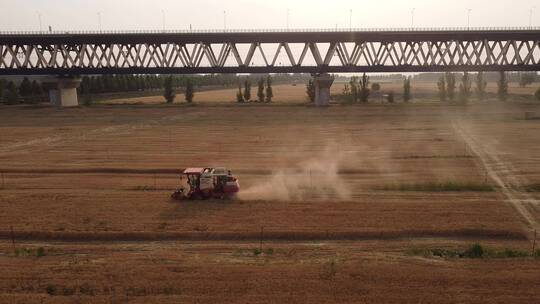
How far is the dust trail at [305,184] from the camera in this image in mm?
24219

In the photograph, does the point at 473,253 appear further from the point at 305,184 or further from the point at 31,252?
the point at 31,252

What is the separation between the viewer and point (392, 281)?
13992 millimetres

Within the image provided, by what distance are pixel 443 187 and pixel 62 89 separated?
→ 70419 mm

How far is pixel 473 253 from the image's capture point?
16.2m

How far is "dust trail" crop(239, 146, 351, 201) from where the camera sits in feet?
79.5

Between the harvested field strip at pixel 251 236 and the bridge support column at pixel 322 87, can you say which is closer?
the harvested field strip at pixel 251 236

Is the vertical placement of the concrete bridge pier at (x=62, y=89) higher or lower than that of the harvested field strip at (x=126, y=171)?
higher

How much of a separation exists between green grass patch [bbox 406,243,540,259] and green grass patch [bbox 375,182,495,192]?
358 inches

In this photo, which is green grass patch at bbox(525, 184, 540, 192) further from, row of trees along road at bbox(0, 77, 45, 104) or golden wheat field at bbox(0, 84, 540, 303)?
row of trees along road at bbox(0, 77, 45, 104)

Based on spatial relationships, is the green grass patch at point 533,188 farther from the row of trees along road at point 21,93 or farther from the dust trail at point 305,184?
the row of trees along road at point 21,93

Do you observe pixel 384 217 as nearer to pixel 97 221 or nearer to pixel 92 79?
pixel 97 221

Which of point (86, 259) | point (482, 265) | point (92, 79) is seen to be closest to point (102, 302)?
point (86, 259)

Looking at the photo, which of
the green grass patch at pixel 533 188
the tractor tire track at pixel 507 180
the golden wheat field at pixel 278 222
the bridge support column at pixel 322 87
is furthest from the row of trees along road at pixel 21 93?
the green grass patch at pixel 533 188

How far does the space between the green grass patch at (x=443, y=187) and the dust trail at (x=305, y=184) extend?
2.81 m
